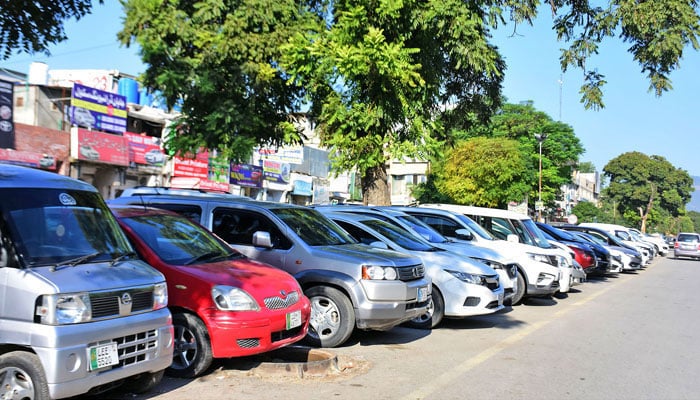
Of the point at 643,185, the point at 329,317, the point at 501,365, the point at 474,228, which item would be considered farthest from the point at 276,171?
the point at 643,185

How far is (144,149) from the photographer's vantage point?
30250 millimetres

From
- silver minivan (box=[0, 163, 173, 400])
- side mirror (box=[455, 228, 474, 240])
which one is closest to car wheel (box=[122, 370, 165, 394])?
silver minivan (box=[0, 163, 173, 400])

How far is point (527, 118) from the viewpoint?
44844mm

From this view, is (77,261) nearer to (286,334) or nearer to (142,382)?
(142,382)

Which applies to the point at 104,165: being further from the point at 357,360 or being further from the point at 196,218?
the point at 357,360

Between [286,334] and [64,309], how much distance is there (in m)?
2.53

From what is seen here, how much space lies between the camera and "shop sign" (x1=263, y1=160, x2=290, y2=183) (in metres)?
40.4

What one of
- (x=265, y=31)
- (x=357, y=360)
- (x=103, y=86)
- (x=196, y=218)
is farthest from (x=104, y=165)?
(x=357, y=360)

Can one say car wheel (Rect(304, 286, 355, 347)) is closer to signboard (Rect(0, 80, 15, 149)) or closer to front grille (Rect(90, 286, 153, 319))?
front grille (Rect(90, 286, 153, 319))

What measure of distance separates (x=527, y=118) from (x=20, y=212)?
43.4 m

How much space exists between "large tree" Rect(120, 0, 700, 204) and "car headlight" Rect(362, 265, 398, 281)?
451cm

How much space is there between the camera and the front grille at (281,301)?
6.24 metres

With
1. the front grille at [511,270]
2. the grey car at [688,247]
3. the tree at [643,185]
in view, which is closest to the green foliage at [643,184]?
the tree at [643,185]

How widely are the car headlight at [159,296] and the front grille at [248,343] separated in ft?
3.02
